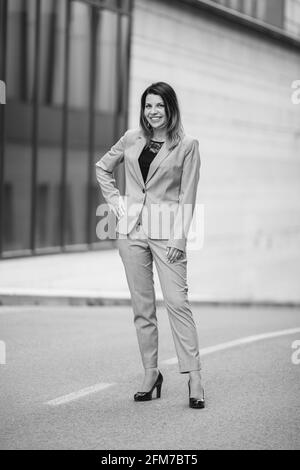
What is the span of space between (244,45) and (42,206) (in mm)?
11579

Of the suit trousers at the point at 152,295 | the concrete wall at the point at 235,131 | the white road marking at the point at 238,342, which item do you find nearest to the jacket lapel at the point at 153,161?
the suit trousers at the point at 152,295

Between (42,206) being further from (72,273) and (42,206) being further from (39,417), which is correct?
(39,417)

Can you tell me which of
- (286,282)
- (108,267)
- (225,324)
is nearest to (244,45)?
(286,282)

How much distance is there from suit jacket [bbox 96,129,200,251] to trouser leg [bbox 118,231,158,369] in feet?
0.40

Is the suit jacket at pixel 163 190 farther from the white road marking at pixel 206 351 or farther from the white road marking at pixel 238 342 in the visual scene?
the white road marking at pixel 238 342

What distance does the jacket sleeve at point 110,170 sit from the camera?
5.75 metres

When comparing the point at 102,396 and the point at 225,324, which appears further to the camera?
the point at 225,324

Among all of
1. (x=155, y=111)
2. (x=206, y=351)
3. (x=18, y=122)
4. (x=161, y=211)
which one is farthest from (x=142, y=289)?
(x=18, y=122)

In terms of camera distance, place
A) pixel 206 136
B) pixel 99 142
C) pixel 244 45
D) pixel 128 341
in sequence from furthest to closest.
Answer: pixel 244 45 < pixel 206 136 < pixel 99 142 < pixel 128 341

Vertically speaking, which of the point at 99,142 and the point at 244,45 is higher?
the point at 244,45

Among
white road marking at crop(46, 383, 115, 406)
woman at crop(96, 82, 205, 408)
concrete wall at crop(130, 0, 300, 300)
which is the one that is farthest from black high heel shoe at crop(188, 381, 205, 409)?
concrete wall at crop(130, 0, 300, 300)

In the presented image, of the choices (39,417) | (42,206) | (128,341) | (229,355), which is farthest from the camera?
(42,206)

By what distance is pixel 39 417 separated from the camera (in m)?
5.31

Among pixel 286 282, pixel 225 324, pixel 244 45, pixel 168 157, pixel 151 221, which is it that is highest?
pixel 244 45
